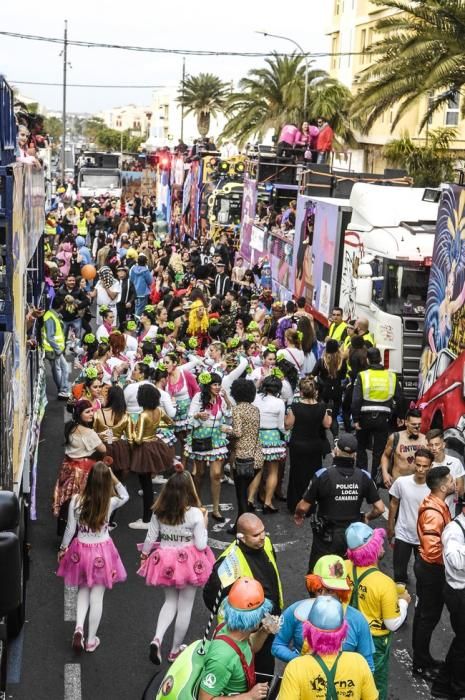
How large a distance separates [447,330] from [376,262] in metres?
3.53

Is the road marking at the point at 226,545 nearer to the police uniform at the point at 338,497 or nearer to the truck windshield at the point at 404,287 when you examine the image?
the police uniform at the point at 338,497

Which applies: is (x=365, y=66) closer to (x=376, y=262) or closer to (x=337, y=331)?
(x=376, y=262)

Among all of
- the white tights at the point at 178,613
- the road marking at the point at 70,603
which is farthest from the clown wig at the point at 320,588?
the road marking at the point at 70,603

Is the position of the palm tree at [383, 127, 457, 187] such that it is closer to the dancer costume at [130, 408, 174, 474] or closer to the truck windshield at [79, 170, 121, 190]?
the truck windshield at [79, 170, 121, 190]

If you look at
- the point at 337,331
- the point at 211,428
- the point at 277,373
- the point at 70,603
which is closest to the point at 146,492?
the point at 211,428

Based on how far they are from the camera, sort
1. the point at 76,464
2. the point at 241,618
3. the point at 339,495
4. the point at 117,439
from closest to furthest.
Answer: the point at 241,618 < the point at 339,495 < the point at 76,464 < the point at 117,439

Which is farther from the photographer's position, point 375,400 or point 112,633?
point 375,400

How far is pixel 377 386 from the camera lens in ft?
40.1

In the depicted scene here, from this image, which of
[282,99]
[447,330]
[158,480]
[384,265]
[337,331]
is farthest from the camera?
[282,99]

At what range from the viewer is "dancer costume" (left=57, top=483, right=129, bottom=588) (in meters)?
7.95

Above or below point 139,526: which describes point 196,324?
above

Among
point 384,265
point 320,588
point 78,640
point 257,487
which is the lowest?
point 78,640

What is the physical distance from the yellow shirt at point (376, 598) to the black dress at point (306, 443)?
180 inches

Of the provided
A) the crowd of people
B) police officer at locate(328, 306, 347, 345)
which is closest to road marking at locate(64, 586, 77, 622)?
the crowd of people
